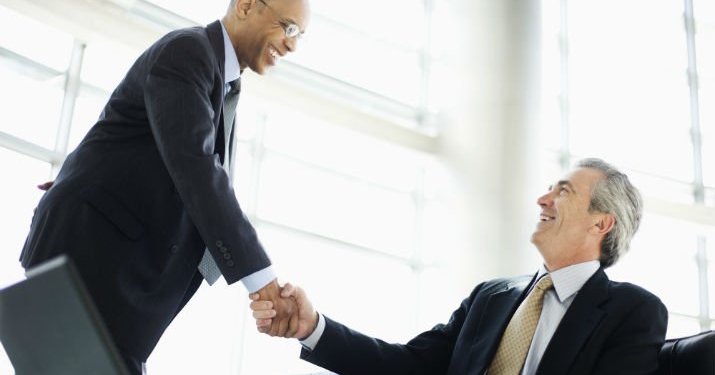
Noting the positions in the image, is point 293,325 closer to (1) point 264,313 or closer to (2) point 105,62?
(1) point 264,313

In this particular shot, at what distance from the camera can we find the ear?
3.23m

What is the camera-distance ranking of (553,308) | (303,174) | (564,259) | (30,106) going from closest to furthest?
(553,308)
(564,259)
(30,106)
(303,174)

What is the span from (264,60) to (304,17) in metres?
0.20

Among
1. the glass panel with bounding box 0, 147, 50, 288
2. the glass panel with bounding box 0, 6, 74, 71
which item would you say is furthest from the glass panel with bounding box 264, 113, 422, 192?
the glass panel with bounding box 0, 147, 50, 288

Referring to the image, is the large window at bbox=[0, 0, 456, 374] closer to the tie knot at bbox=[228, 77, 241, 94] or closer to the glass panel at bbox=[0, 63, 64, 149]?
the glass panel at bbox=[0, 63, 64, 149]

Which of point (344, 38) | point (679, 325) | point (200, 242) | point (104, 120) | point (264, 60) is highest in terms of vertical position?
point (344, 38)

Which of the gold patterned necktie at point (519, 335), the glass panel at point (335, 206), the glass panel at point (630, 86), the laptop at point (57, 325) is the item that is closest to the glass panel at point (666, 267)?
the glass panel at point (630, 86)

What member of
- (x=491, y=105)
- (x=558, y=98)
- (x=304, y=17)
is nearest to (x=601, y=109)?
(x=558, y=98)

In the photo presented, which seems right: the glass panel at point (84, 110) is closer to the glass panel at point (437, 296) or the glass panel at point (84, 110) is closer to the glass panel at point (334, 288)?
the glass panel at point (334, 288)

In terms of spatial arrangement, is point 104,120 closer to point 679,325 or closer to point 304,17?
point 304,17

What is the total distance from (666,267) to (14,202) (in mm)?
7296

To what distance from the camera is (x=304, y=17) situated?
286cm

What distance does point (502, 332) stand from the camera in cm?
296

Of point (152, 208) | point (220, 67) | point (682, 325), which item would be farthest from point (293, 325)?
point (682, 325)
